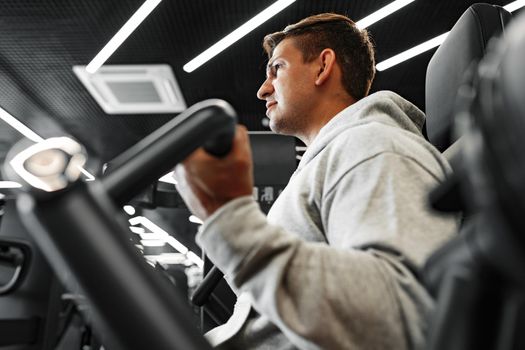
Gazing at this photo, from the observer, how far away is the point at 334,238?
0.84 metres

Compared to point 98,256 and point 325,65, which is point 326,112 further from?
point 98,256

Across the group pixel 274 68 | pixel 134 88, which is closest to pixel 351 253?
pixel 274 68

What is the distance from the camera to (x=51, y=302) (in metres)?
2.09

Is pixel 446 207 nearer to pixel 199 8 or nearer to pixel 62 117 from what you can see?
pixel 199 8

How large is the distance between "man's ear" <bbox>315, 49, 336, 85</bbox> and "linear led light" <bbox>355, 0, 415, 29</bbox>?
240 cm

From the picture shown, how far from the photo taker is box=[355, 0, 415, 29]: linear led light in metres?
3.87

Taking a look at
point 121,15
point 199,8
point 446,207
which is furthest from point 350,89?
point 121,15

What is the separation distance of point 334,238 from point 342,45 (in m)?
1.17

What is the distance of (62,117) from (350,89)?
532cm

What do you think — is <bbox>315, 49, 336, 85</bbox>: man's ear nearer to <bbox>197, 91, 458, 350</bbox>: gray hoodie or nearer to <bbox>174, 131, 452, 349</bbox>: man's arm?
<bbox>197, 91, 458, 350</bbox>: gray hoodie

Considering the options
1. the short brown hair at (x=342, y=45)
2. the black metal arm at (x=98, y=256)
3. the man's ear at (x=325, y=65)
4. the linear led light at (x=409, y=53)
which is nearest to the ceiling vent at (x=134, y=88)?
the linear led light at (x=409, y=53)

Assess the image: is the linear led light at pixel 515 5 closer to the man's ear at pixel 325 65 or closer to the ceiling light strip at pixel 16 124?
the man's ear at pixel 325 65

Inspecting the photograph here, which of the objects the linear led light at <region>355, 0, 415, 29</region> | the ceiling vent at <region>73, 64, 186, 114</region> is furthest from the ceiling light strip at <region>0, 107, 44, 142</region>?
the linear led light at <region>355, 0, 415, 29</region>

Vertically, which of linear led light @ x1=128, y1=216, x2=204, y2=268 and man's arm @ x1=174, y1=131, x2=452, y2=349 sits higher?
man's arm @ x1=174, y1=131, x2=452, y2=349
